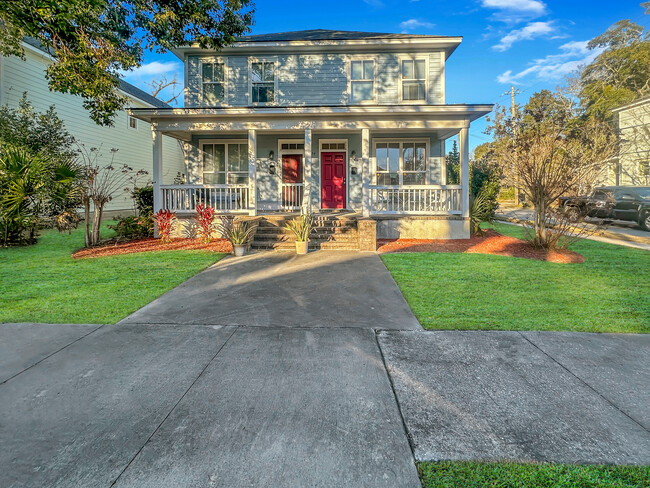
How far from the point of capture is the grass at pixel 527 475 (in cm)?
190

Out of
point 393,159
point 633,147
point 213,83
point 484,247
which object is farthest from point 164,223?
point 633,147

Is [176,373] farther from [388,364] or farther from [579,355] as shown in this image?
[579,355]

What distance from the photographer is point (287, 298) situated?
5.46 meters

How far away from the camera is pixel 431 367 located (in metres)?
3.24

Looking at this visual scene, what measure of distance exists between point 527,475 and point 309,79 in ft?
46.8

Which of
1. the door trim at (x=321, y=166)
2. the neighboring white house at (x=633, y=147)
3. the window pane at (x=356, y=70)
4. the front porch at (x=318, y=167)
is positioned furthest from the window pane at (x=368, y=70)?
the neighboring white house at (x=633, y=147)

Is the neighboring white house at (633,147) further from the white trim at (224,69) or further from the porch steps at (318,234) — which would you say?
the white trim at (224,69)

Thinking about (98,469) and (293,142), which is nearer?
(98,469)

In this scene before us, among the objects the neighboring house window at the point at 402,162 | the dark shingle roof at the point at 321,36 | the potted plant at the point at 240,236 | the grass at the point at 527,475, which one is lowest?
the grass at the point at 527,475

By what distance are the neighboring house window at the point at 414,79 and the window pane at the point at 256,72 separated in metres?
5.56

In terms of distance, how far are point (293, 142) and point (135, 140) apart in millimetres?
10873

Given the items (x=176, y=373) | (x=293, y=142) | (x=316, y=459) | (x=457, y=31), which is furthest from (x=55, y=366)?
(x=457, y=31)

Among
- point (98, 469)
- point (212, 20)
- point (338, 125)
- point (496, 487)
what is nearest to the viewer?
point (496, 487)

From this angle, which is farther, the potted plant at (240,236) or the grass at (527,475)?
the potted plant at (240,236)
